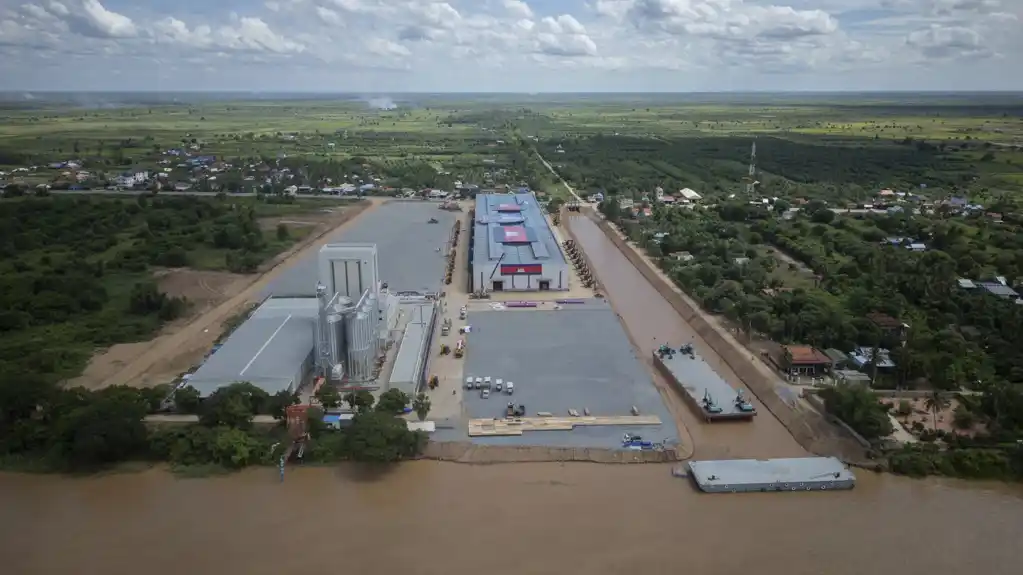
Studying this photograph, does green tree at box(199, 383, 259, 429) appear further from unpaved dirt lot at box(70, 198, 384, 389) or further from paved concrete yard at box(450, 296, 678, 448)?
paved concrete yard at box(450, 296, 678, 448)

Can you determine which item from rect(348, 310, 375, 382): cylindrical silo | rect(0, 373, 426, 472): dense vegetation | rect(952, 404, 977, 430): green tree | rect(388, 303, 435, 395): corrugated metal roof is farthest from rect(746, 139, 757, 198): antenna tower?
rect(0, 373, 426, 472): dense vegetation

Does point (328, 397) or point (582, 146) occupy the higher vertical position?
point (582, 146)

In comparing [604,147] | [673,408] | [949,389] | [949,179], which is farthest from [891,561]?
[604,147]

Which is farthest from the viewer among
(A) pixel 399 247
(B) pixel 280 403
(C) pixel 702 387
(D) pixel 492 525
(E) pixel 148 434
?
(A) pixel 399 247

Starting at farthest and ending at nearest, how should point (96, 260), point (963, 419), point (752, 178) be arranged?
point (752, 178) → point (96, 260) → point (963, 419)

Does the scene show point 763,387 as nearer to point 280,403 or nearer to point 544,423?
point 544,423

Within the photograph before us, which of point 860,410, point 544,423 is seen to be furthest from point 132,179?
point 860,410
